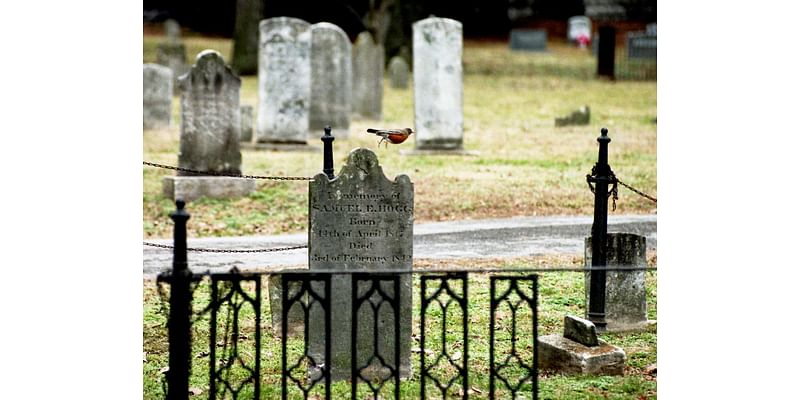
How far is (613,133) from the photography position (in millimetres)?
23172

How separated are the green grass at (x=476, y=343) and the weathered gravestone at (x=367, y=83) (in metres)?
12.7

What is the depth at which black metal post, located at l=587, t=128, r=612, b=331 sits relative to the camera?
9.27 m

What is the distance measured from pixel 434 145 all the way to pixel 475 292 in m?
8.69

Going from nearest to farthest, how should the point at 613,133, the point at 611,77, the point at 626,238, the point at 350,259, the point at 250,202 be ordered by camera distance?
the point at 350,259
the point at 626,238
the point at 250,202
the point at 613,133
the point at 611,77

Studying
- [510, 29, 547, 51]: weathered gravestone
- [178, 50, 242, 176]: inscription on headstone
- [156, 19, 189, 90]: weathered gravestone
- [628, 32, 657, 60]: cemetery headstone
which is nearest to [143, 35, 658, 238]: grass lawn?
[178, 50, 242, 176]: inscription on headstone

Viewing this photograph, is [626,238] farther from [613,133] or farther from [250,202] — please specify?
[613,133]

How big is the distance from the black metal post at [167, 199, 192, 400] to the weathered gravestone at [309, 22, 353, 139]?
1382cm

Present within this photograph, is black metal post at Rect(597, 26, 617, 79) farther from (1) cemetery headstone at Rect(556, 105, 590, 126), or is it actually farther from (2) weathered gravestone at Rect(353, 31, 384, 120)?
(2) weathered gravestone at Rect(353, 31, 384, 120)

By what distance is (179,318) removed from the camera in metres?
6.55

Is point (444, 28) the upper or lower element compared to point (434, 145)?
upper

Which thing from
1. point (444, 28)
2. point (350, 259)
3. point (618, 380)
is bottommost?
point (618, 380)

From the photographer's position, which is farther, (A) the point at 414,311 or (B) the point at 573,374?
(A) the point at 414,311

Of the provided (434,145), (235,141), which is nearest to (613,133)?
(434,145)

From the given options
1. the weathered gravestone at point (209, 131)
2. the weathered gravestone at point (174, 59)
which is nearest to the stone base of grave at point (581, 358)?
the weathered gravestone at point (209, 131)
